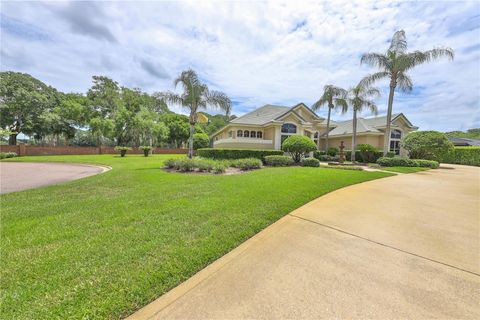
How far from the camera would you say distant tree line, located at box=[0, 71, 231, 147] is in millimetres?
32281

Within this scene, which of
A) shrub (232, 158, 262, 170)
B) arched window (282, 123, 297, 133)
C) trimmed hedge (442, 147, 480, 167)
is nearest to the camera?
shrub (232, 158, 262, 170)

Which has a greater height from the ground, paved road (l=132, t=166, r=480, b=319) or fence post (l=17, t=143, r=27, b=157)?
fence post (l=17, t=143, r=27, b=157)

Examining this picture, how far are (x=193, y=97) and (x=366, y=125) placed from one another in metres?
23.8

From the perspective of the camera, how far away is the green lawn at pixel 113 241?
7.70ft

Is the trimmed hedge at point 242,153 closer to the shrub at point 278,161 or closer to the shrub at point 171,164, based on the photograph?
the shrub at point 278,161

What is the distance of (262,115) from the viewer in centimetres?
2517

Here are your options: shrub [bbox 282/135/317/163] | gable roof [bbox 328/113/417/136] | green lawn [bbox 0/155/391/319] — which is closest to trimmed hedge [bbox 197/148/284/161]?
shrub [bbox 282/135/317/163]

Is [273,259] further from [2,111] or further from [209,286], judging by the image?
[2,111]

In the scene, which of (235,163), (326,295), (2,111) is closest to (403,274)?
(326,295)

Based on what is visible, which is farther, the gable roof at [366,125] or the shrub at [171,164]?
the gable roof at [366,125]

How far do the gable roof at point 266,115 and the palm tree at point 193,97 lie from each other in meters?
5.93

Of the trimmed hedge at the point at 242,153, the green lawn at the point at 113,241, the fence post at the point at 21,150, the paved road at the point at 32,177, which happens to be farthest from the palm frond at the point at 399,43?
the fence post at the point at 21,150

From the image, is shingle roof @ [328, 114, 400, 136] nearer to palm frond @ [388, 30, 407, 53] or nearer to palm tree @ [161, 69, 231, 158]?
palm frond @ [388, 30, 407, 53]

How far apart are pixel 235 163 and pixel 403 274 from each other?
41.2 ft
